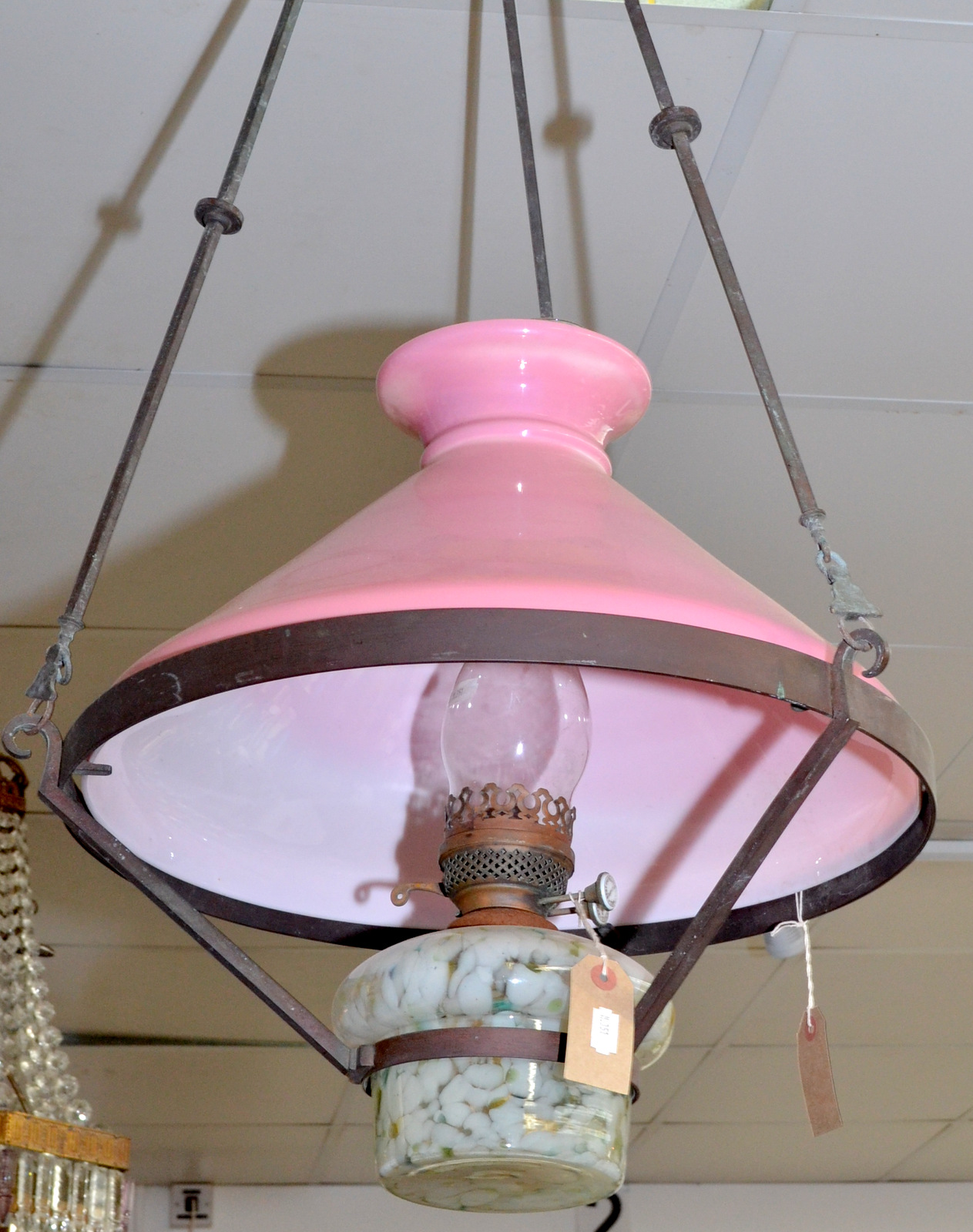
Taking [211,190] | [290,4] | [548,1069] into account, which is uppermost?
[211,190]

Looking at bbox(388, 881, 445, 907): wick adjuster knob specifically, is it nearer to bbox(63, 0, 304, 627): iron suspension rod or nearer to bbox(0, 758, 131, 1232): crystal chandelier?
bbox(63, 0, 304, 627): iron suspension rod

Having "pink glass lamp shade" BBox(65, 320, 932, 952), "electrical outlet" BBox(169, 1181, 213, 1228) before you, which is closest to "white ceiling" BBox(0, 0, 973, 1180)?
"pink glass lamp shade" BBox(65, 320, 932, 952)

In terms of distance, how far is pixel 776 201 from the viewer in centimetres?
126

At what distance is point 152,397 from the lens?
70 centimetres

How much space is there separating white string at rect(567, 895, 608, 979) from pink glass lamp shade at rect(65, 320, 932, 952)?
14 centimetres

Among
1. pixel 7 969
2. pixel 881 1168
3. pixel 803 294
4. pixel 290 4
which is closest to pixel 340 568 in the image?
pixel 290 4

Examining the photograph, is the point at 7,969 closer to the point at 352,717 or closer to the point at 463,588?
the point at 352,717

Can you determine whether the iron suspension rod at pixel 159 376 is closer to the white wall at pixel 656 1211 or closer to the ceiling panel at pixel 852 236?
the ceiling panel at pixel 852 236

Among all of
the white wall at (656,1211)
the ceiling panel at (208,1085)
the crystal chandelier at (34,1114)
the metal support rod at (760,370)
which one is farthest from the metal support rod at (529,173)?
the white wall at (656,1211)

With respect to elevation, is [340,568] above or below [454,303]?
below

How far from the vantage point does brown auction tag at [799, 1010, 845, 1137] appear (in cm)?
69

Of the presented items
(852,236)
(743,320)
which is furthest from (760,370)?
(852,236)

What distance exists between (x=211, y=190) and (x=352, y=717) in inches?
26.5

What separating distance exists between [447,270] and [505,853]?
807 millimetres
